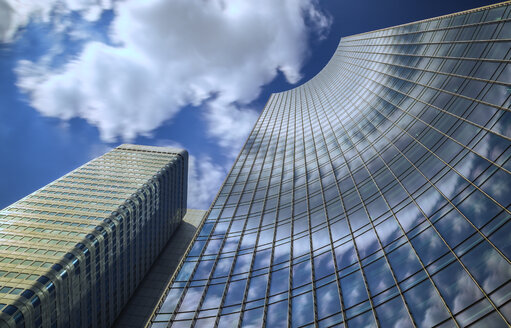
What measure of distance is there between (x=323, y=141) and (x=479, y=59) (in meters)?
24.0

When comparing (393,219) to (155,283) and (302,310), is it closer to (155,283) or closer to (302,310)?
(302,310)

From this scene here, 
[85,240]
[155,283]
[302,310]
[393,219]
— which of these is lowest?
[155,283]

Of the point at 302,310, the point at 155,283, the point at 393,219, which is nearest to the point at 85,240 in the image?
the point at 155,283

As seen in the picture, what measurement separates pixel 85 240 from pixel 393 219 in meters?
56.5

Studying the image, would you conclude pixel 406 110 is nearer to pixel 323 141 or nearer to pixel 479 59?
pixel 479 59

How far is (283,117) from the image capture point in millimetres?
79500

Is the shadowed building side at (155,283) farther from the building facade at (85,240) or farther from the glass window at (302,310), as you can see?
the glass window at (302,310)

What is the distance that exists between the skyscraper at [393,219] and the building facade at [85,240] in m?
31.9

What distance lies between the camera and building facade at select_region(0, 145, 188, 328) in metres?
44.2

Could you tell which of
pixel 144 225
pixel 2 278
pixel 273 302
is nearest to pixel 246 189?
pixel 273 302

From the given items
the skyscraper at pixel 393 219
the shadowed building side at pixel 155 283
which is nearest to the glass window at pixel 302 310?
the skyscraper at pixel 393 219

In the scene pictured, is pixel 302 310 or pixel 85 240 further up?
pixel 302 310

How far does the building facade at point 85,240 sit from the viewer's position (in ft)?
145

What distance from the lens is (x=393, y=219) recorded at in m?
20.6
